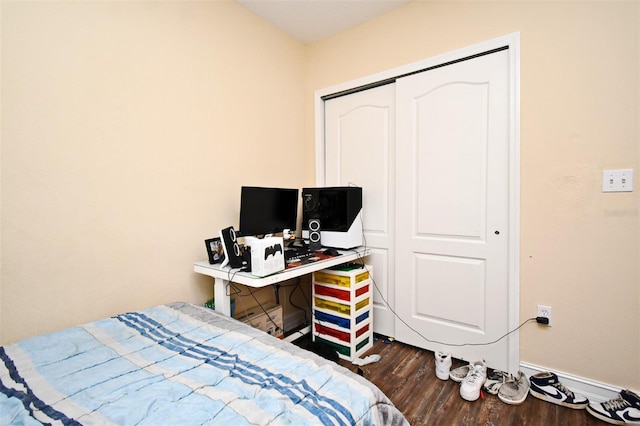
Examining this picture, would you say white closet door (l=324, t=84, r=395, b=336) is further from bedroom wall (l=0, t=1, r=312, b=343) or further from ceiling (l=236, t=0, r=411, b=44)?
bedroom wall (l=0, t=1, r=312, b=343)

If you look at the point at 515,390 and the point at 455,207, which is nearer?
the point at 515,390

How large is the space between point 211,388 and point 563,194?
2070mm

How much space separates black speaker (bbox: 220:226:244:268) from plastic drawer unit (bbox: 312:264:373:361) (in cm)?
71

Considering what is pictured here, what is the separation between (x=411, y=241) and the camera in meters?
2.30

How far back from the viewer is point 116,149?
63.9 inches

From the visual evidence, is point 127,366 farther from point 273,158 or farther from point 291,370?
point 273,158

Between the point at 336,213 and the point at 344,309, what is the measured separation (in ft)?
2.39

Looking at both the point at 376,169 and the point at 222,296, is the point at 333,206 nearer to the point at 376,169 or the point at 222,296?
the point at 376,169

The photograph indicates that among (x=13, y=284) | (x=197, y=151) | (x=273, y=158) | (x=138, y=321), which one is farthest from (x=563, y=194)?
(x=13, y=284)

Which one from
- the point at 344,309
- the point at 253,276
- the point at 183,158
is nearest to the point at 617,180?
the point at 344,309

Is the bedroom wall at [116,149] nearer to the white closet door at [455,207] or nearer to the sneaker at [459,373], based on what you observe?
the white closet door at [455,207]

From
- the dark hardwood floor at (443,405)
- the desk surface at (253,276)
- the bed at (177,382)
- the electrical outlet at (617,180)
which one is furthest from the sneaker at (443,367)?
→ the electrical outlet at (617,180)

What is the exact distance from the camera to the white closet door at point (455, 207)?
1945 mm

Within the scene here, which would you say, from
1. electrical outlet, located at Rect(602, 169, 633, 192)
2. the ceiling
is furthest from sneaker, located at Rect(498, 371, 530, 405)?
the ceiling
